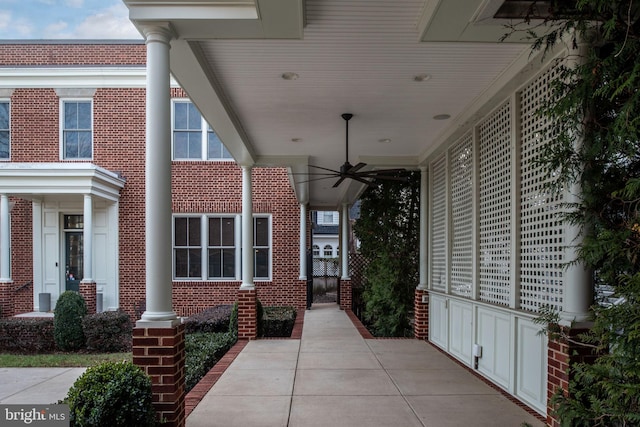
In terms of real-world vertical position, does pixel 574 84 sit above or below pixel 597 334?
above

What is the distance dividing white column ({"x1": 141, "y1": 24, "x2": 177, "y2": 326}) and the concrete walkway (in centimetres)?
134

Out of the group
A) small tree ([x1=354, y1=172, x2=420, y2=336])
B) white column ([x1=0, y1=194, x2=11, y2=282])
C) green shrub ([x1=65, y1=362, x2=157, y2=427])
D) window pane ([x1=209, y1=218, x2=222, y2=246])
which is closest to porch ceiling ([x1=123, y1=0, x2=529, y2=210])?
green shrub ([x1=65, y1=362, x2=157, y2=427])

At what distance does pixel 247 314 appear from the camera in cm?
780

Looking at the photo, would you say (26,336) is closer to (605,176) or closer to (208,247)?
(208,247)

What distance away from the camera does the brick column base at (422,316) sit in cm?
778

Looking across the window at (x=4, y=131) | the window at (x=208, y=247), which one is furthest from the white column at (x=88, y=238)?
the window at (x=4, y=131)

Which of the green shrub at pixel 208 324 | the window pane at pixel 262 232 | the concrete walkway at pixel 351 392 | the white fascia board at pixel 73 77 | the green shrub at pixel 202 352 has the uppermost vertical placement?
the white fascia board at pixel 73 77

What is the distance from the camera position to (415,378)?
17.4 ft

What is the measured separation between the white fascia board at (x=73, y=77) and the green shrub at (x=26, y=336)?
6.50 meters

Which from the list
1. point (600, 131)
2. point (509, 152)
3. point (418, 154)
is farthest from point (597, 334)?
point (418, 154)

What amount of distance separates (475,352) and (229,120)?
409 cm

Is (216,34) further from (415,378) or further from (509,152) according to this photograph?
(415,378)

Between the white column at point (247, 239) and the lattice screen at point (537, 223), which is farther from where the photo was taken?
the white column at point (247, 239)

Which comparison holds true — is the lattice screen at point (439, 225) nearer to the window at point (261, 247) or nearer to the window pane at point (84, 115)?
the window at point (261, 247)
